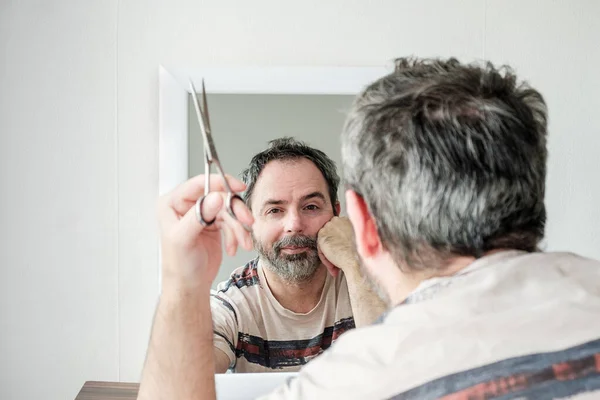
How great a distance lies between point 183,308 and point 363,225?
31 cm

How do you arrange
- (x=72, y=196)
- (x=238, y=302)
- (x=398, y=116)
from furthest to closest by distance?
(x=72, y=196) → (x=238, y=302) → (x=398, y=116)

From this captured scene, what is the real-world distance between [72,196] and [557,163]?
4.99ft

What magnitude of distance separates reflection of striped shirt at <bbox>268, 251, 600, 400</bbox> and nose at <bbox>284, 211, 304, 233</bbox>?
1071mm

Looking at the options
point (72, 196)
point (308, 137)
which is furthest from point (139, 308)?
point (308, 137)

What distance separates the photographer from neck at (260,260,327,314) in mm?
1722

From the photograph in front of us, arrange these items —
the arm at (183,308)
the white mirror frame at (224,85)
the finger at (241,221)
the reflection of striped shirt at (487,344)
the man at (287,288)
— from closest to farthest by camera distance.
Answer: the reflection of striped shirt at (487,344) → the finger at (241,221) → the arm at (183,308) → the man at (287,288) → the white mirror frame at (224,85)

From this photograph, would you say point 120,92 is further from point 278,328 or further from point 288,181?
point 278,328

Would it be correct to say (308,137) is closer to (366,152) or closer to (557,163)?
(557,163)

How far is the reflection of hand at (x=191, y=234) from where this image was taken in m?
0.84

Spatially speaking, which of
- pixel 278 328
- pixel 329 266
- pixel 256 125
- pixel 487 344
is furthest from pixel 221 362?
pixel 487 344

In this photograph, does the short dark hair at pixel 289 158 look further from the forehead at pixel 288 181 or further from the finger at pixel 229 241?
the finger at pixel 229 241

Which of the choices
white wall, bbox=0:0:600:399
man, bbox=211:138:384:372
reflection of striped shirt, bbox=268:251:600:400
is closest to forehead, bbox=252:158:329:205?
man, bbox=211:138:384:372

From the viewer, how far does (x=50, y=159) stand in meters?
1.93

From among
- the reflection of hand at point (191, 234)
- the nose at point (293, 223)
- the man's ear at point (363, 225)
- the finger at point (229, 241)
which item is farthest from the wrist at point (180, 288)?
the nose at point (293, 223)
